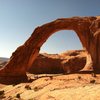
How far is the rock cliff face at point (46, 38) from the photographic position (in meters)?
26.0

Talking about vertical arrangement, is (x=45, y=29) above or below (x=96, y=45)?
above

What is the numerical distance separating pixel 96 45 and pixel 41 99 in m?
14.0

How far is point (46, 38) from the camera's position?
2756 centimetres

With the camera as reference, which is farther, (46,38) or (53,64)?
(53,64)

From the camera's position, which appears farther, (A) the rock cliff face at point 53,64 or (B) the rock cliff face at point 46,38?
(A) the rock cliff face at point 53,64

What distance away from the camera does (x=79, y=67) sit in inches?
1615

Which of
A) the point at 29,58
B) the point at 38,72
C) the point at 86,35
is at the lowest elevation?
the point at 38,72

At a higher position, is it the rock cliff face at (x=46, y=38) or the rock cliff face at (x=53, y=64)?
the rock cliff face at (x=46, y=38)

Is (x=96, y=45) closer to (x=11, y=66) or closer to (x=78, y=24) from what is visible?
(x=78, y=24)

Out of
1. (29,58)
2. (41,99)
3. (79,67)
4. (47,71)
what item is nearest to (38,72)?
(47,71)

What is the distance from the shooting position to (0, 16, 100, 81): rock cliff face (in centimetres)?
2595

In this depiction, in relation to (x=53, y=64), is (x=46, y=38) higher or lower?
higher

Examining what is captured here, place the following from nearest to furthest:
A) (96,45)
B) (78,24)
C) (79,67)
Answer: (96,45)
(78,24)
(79,67)

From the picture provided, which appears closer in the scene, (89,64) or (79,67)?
(89,64)
